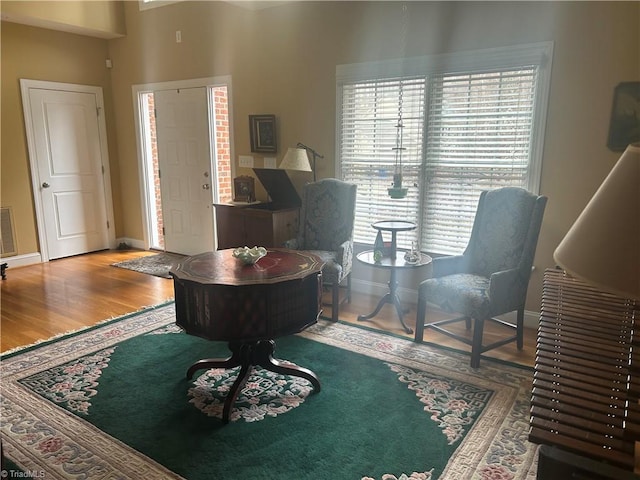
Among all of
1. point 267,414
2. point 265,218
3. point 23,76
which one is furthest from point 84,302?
point 23,76

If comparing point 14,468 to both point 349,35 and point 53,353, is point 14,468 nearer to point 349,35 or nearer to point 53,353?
point 53,353

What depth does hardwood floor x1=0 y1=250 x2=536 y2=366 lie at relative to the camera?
3.48 meters

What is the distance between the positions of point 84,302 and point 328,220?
92.4 inches

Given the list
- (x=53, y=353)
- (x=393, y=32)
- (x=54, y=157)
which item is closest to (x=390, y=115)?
(x=393, y=32)

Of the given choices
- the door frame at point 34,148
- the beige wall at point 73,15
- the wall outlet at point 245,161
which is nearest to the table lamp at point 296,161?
the wall outlet at point 245,161

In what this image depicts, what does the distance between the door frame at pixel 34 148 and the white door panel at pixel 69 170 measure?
26 millimetres

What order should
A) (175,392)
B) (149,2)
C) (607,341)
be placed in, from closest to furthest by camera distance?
(607,341)
(175,392)
(149,2)

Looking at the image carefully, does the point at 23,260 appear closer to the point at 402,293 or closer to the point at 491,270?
the point at 402,293

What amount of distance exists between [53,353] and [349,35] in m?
3.47

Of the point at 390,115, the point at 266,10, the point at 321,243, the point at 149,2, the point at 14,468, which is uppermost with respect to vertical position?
the point at 149,2

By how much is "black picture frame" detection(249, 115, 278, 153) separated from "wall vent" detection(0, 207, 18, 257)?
294 cm

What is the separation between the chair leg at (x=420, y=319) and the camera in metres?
3.31

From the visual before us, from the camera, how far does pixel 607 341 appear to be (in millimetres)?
1700

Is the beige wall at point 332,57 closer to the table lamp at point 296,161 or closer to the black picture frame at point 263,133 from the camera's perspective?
the black picture frame at point 263,133
